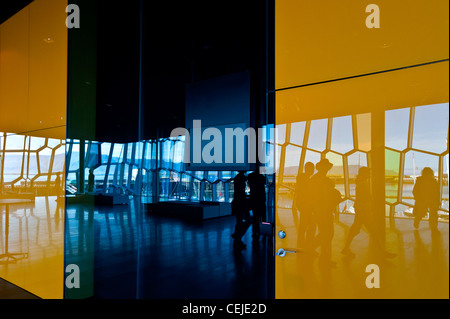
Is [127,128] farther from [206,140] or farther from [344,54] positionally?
[344,54]

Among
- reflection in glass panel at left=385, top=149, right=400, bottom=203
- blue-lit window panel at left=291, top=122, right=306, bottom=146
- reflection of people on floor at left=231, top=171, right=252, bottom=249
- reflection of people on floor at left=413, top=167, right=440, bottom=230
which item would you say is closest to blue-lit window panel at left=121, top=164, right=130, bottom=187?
reflection of people on floor at left=231, top=171, right=252, bottom=249

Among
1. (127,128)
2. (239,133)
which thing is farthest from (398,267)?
(127,128)

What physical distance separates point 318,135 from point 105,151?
2.60 meters

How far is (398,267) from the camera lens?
5.29ft

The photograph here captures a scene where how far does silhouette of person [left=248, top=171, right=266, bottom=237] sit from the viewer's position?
87.4 inches

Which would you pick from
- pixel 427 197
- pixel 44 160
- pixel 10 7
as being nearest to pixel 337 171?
pixel 427 197

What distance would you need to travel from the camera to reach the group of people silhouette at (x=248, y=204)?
2.24 metres

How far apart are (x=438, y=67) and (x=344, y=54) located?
51 cm

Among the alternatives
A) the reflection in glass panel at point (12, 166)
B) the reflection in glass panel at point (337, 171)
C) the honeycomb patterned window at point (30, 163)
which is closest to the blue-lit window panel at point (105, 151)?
the honeycomb patterned window at point (30, 163)

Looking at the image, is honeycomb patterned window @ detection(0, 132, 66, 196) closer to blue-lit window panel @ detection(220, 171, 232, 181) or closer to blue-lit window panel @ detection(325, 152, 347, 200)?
blue-lit window panel @ detection(220, 171, 232, 181)

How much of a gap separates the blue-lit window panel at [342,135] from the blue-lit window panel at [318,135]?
49 mm

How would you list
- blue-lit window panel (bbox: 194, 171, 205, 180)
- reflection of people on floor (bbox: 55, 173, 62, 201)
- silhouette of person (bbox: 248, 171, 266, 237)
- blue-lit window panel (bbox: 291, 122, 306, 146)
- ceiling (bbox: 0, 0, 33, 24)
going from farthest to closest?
ceiling (bbox: 0, 0, 33, 24) → reflection of people on floor (bbox: 55, 173, 62, 201) → blue-lit window panel (bbox: 194, 171, 205, 180) → silhouette of person (bbox: 248, 171, 266, 237) → blue-lit window panel (bbox: 291, 122, 306, 146)

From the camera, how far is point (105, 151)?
11.5 ft

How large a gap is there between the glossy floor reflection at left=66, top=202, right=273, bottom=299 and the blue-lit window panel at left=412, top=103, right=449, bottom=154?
1.27 m
